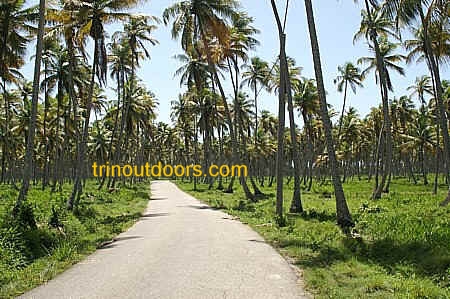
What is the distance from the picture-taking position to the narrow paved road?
6.73 meters

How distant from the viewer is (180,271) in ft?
26.7

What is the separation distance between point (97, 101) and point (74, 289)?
35.5 metres

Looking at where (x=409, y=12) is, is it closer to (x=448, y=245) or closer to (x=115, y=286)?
(x=448, y=245)

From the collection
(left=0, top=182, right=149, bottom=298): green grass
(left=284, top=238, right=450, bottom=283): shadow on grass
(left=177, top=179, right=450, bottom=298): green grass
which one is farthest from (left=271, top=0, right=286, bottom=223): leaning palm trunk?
(left=284, top=238, right=450, bottom=283): shadow on grass

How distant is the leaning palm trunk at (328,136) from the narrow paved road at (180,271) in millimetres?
2745

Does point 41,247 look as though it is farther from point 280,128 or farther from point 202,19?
point 202,19

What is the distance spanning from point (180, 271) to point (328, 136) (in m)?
7.24

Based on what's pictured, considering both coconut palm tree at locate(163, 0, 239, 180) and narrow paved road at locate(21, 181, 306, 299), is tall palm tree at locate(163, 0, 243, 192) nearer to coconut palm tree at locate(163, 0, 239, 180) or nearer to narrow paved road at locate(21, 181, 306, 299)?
coconut palm tree at locate(163, 0, 239, 180)

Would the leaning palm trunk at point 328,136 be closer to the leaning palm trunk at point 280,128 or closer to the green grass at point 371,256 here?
the green grass at point 371,256

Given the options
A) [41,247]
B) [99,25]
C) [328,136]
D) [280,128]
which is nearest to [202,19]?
[99,25]

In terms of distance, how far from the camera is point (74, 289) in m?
7.00

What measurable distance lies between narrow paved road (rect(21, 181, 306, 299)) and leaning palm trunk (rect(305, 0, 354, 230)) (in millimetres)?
2745

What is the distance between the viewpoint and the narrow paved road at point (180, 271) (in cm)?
673

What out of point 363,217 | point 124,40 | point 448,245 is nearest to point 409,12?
point 363,217
